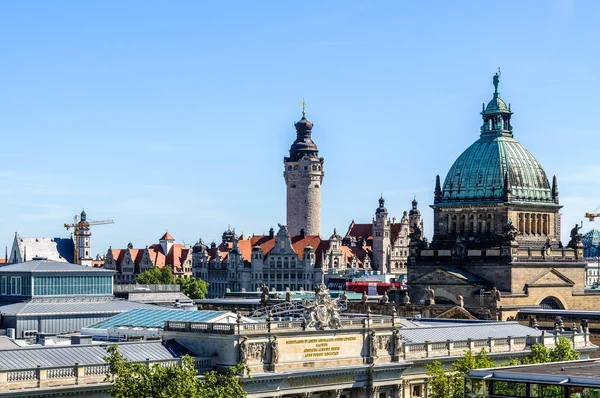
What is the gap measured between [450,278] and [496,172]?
43.4 feet

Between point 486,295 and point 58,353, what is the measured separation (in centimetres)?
6866

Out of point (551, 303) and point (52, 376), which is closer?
point (52, 376)

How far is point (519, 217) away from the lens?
491 feet

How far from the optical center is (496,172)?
150375mm

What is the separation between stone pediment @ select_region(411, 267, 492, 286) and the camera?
145000 mm

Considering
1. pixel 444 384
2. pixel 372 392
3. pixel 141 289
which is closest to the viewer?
pixel 444 384

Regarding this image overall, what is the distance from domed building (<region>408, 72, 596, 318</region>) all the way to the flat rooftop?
70.8 meters

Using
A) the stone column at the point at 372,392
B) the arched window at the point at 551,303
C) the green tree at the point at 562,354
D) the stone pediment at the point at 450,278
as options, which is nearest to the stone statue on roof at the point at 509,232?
the stone pediment at the point at 450,278

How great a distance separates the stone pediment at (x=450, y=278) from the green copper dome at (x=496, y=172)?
8625 millimetres

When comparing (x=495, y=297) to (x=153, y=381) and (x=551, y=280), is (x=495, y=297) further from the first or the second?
(x=153, y=381)

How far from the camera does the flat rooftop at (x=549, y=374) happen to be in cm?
6288

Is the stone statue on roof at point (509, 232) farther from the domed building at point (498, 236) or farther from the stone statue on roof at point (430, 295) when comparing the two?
the stone statue on roof at point (430, 295)

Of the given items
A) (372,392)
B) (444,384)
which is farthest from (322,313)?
(444,384)

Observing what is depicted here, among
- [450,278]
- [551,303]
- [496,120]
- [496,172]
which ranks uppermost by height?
[496,120]
